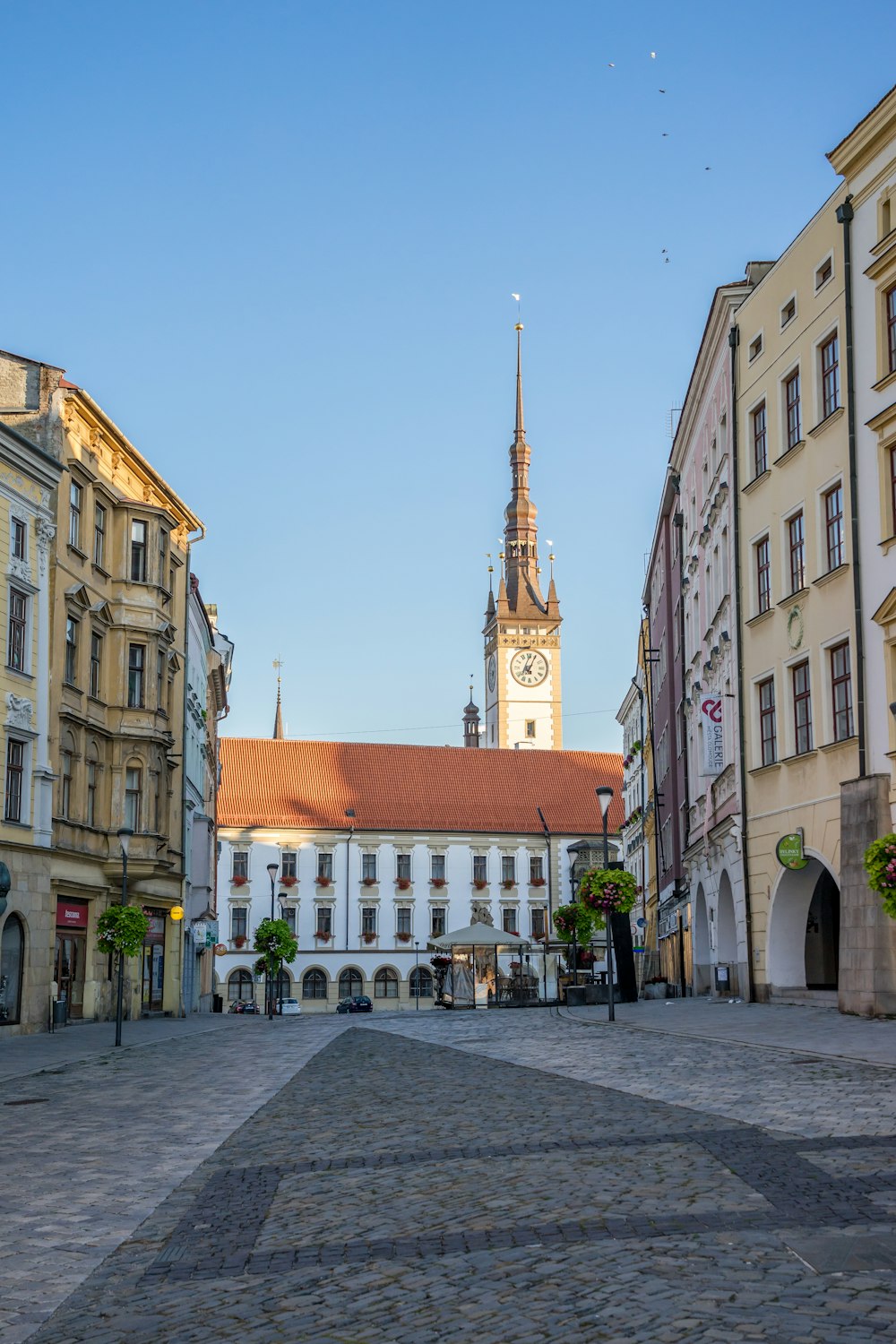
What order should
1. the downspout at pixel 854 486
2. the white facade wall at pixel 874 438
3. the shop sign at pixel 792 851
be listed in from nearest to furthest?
the white facade wall at pixel 874 438
the downspout at pixel 854 486
the shop sign at pixel 792 851

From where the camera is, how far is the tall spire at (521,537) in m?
147

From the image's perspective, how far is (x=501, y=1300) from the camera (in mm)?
6523

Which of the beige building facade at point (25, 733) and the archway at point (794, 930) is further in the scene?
the beige building facade at point (25, 733)

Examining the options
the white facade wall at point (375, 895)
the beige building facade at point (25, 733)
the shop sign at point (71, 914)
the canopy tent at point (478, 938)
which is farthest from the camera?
the white facade wall at point (375, 895)

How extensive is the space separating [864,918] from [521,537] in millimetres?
129337

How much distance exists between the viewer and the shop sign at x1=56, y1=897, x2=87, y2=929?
3731 centimetres

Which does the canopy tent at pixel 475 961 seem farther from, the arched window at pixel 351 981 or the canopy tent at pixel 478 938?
the arched window at pixel 351 981

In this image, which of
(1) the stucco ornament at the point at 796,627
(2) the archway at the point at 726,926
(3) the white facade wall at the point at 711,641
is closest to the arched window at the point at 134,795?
(3) the white facade wall at the point at 711,641

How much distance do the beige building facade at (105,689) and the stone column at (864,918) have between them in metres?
18.9

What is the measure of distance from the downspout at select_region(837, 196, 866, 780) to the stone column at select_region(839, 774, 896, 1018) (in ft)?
2.04

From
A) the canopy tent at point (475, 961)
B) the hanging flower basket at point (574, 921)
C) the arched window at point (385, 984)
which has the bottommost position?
the arched window at point (385, 984)

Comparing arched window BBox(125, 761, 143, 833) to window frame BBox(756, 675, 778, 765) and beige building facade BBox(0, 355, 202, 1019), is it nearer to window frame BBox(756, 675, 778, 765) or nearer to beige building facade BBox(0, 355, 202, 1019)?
beige building facade BBox(0, 355, 202, 1019)

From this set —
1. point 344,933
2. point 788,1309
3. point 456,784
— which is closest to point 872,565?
point 788,1309

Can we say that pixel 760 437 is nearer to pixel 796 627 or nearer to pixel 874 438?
pixel 796 627
